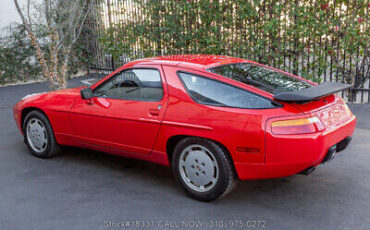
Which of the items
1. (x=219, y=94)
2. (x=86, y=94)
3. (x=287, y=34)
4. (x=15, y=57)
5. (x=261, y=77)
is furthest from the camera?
(x=15, y=57)

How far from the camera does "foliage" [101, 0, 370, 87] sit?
283 inches

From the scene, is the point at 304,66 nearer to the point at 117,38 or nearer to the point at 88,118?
the point at 88,118

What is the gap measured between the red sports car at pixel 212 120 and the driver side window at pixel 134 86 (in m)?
0.01

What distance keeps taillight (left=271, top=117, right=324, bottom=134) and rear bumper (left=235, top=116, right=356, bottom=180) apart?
48mm

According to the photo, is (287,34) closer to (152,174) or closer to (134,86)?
(134,86)

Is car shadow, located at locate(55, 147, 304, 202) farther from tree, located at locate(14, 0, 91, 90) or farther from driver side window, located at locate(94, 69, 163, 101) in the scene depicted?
tree, located at locate(14, 0, 91, 90)

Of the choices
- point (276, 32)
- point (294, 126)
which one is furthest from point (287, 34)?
point (294, 126)

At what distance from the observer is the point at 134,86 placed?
4246 millimetres

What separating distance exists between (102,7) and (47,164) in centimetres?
836

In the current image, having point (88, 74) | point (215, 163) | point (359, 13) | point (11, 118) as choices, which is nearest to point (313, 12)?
point (359, 13)

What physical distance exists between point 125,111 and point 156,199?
1.06m

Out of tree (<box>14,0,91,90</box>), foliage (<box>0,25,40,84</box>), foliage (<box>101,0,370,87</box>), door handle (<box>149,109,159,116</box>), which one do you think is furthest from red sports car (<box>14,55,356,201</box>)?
foliage (<box>0,25,40,84</box>)

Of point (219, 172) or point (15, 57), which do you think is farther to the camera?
point (15, 57)

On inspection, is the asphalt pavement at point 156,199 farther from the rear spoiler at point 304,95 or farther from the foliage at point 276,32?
the foliage at point 276,32
